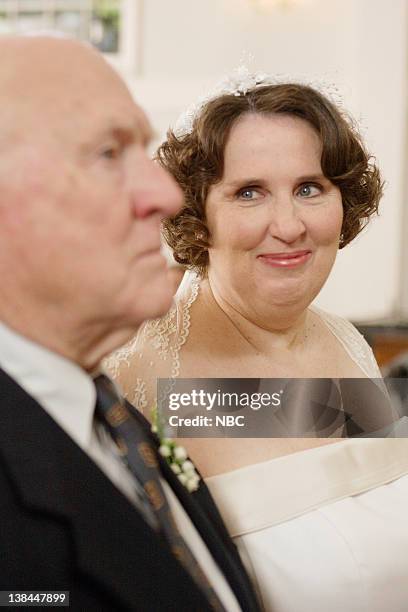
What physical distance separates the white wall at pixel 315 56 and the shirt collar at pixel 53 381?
5.61 feet

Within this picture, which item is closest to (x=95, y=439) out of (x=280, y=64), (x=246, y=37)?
(x=280, y=64)

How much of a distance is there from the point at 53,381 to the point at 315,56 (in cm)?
361

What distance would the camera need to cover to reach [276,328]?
3.33ft

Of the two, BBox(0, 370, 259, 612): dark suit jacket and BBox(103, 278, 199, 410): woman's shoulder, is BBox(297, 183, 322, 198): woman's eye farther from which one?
BBox(0, 370, 259, 612): dark suit jacket

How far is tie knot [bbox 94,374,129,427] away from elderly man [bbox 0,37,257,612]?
0.03 metres

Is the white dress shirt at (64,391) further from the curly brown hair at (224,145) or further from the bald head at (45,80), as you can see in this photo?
the curly brown hair at (224,145)

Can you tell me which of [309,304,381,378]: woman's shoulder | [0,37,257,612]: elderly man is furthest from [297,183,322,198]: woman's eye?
[0,37,257,612]: elderly man

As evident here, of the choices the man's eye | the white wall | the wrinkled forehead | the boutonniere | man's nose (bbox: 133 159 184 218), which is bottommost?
the boutonniere

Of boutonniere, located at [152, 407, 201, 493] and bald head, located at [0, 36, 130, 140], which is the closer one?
bald head, located at [0, 36, 130, 140]

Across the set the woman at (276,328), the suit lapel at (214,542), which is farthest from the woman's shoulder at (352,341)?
the suit lapel at (214,542)

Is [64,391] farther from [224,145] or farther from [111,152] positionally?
[224,145]

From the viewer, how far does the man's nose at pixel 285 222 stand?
35.3 inches

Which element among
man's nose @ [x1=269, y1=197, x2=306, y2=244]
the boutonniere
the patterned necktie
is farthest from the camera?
man's nose @ [x1=269, y1=197, x2=306, y2=244]

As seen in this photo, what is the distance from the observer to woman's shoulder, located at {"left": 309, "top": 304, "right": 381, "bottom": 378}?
3.66ft
